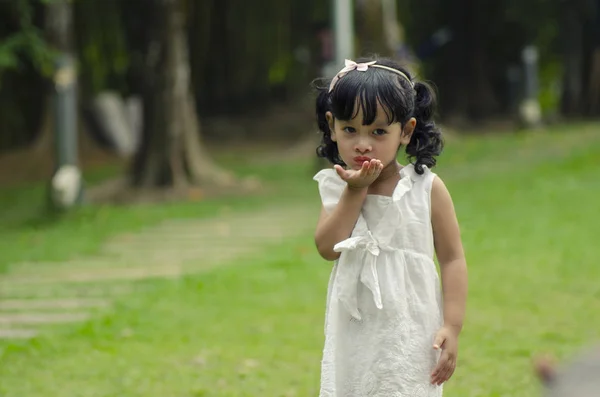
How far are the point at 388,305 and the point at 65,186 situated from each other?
9.26m

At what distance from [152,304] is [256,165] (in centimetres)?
1038

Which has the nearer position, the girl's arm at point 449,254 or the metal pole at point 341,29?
the girl's arm at point 449,254

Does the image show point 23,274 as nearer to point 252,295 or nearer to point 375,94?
point 252,295

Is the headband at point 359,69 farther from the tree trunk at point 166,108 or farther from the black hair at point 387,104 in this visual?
the tree trunk at point 166,108

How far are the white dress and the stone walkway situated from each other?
380cm

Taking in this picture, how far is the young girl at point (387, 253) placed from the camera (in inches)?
127

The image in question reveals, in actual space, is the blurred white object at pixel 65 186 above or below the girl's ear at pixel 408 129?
below

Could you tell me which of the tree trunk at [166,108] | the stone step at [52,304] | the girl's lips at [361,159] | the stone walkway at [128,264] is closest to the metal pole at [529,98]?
the tree trunk at [166,108]

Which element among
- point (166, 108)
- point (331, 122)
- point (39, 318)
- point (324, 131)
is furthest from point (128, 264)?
point (331, 122)

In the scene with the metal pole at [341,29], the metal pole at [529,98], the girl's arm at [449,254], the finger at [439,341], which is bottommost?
the metal pole at [529,98]

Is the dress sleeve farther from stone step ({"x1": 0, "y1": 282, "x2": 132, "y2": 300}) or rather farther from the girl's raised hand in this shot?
stone step ({"x1": 0, "y1": 282, "x2": 132, "y2": 300})

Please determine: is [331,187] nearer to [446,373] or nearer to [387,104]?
[387,104]

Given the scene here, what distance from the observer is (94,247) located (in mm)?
10242

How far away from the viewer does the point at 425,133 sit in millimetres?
3400
